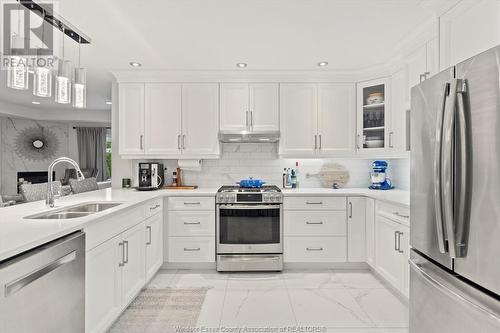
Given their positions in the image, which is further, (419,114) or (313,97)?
(313,97)

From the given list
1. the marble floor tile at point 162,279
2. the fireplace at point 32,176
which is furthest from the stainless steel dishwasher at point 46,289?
the fireplace at point 32,176

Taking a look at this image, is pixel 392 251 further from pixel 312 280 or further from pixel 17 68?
pixel 17 68

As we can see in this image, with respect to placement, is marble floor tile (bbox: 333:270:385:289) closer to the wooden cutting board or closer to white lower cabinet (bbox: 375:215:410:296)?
white lower cabinet (bbox: 375:215:410:296)

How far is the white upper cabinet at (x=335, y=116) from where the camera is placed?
358 cm

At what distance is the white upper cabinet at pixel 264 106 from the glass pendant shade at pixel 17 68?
7.71 feet

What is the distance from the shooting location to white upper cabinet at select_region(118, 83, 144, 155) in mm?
3576

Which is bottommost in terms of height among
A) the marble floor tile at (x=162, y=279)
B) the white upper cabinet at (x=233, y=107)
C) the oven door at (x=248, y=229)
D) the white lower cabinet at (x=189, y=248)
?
the marble floor tile at (x=162, y=279)

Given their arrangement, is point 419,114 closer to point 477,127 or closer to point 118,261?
point 477,127

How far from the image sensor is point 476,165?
1120 millimetres

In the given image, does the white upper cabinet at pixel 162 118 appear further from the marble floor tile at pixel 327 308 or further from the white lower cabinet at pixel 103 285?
the marble floor tile at pixel 327 308

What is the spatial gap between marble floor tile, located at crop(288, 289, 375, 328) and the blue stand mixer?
4.79 ft

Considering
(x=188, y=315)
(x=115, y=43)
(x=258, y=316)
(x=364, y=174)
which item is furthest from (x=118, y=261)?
(x=364, y=174)

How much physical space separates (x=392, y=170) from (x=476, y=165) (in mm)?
2773

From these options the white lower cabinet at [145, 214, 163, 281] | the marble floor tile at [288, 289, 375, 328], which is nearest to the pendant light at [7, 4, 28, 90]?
the white lower cabinet at [145, 214, 163, 281]
